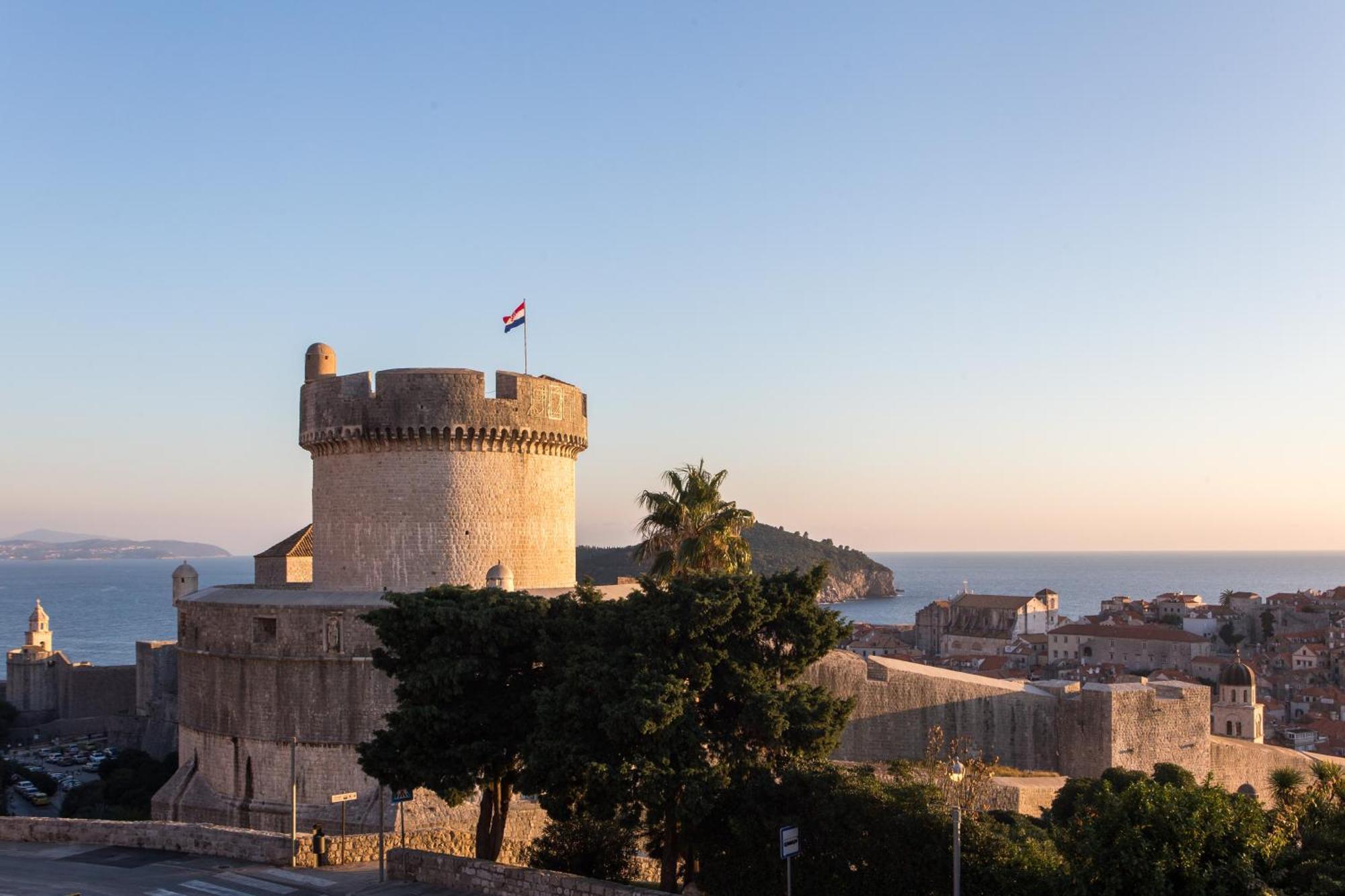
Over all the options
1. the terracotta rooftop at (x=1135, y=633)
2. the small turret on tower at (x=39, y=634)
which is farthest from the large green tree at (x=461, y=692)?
the terracotta rooftop at (x=1135, y=633)

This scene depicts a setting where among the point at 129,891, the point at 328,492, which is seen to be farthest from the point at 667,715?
the point at 328,492

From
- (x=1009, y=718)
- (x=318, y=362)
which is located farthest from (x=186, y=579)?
(x=1009, y=718)

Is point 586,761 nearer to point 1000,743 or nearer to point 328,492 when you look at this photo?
point 328,492

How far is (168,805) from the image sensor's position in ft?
75.2

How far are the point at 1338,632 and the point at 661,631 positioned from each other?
113 meters

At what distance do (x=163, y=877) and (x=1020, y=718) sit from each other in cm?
2074

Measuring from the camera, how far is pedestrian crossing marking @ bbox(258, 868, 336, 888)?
1581cm

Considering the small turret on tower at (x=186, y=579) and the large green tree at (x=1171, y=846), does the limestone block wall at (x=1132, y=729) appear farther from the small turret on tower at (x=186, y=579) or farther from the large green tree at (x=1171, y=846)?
the small turret on tower at (x=186, y=579)

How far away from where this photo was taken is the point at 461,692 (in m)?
15.9

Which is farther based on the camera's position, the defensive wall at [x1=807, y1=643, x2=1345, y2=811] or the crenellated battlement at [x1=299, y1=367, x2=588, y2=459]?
the defensive wall at [x1=807, y1=643, x2=1345, y2=811]

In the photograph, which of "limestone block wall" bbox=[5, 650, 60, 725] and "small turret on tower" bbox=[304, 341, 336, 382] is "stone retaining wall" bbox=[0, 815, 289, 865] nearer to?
"small turret on tower" bbox=[304, 341, 336, 382]

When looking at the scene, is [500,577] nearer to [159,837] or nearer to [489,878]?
[489,878]

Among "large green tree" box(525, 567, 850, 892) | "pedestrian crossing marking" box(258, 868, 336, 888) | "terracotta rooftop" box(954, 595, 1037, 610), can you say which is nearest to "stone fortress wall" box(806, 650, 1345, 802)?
"large green tree" box(525, 567, 850, 892)

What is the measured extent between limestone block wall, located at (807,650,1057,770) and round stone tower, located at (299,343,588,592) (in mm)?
9037
